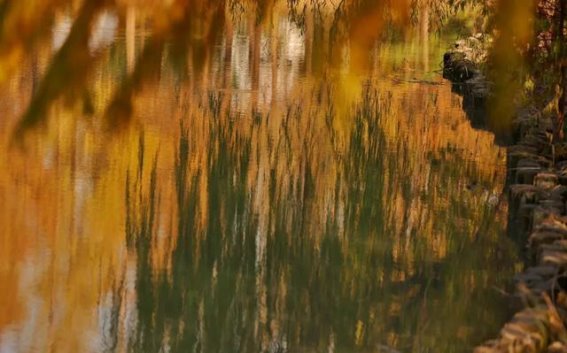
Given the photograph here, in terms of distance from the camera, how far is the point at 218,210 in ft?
20.5

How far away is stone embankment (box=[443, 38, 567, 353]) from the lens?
11.8ft

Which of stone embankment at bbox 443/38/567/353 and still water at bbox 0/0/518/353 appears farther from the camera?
stone embankment at bbox 443/38/567/353

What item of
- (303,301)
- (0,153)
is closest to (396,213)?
(303,301)

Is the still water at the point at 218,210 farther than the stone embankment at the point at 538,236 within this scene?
No

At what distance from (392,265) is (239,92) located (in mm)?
5867

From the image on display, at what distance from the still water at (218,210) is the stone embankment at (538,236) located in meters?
0.20

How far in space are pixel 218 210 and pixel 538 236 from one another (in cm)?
197

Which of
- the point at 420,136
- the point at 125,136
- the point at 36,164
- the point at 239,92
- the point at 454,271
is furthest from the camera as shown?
the point at 239,92

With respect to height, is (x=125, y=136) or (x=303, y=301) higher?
(x=125, y=136)

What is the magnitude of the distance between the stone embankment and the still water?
0.20m

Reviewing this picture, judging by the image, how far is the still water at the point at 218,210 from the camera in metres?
1.40

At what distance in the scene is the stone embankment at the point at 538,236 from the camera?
360cm

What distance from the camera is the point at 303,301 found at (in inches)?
191

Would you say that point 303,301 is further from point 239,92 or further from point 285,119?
point 239,92
